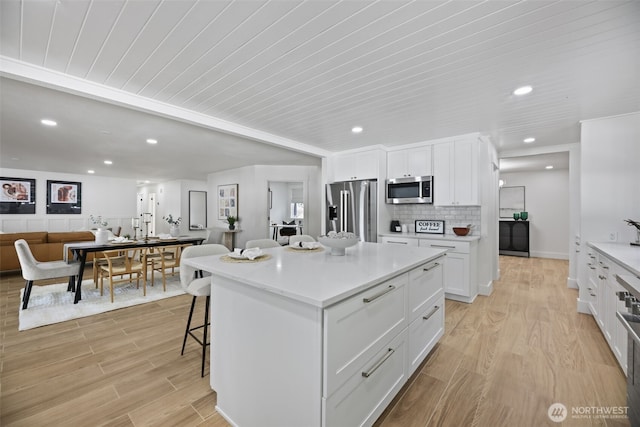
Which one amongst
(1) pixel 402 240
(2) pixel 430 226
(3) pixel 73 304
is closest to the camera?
(3) pixel 73 304

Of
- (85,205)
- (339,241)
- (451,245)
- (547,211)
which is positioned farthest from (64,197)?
(547,211)

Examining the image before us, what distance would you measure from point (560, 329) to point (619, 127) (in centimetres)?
243

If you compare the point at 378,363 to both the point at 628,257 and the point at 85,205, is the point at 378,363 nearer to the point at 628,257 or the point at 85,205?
the point at 628,257

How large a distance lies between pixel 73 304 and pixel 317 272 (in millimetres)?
3920

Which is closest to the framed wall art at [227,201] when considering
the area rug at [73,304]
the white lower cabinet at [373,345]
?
the area rug at [73,304]

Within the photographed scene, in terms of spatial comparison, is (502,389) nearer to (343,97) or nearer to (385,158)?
(343,97)

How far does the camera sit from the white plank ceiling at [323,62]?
1533 mm

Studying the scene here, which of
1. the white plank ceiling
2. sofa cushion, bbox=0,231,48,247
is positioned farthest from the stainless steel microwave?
sofa cushion, bbox=0,231,48,247

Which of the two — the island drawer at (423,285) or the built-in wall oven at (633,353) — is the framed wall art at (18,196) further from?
the built-in wall oven at (633,353)

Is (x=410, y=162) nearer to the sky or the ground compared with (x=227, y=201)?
nearer to the sky

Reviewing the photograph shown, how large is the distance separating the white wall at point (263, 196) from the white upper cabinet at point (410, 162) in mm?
2614

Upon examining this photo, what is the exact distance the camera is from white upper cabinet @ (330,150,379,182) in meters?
4.59

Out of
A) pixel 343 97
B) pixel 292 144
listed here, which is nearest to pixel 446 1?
pixel 343 97

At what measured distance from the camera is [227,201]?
25.1 ft
